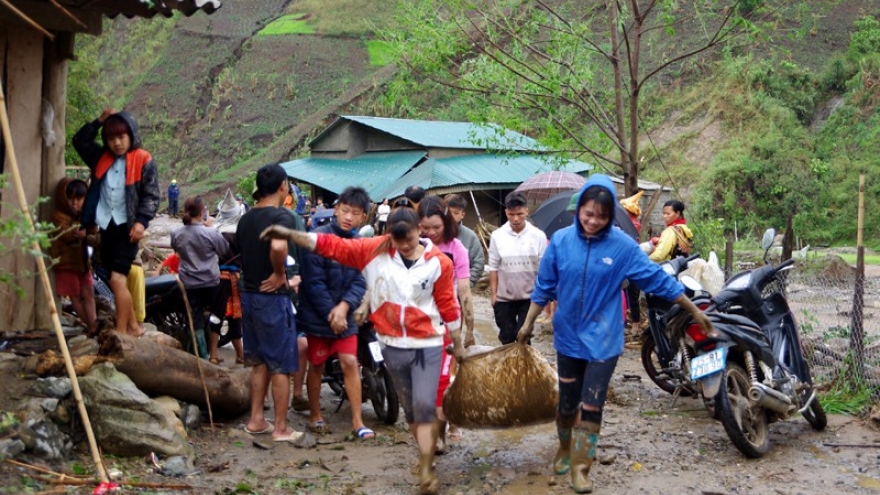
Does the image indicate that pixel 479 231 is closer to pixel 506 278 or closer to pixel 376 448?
pixel 506 278

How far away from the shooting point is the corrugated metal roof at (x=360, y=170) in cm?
2647

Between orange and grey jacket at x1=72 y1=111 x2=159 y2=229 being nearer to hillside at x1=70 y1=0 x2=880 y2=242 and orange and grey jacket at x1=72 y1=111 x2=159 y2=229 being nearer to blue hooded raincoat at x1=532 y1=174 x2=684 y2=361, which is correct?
blue hooded raincoat at x1=532 y1=174 x2=684 y2=361

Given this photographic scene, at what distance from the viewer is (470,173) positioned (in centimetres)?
2598

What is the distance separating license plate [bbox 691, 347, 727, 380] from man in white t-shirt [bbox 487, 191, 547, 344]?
1891mm

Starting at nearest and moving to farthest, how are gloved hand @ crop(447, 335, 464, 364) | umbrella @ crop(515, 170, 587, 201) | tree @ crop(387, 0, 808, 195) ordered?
gloved hand @ crop(447, 335, 464, 364)
tree @ crop(387, 0, 808, 195)
umbrella @ crop(515, 170, 587, 201)

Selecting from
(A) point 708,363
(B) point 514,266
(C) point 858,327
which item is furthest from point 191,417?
(C) point 858,327

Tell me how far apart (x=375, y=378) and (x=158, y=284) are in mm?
2595

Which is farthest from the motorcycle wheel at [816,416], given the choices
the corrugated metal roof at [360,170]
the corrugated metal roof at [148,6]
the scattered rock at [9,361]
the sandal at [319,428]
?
the corrugated metal roof at [360,170]

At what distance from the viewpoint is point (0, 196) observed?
6.32 metres

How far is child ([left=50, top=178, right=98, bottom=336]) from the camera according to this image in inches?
265

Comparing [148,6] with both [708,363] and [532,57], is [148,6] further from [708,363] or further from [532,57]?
[532,57]

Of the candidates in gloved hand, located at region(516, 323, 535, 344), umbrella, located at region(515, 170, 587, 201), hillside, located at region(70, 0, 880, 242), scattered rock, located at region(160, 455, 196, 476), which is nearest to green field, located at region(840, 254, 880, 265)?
hillside, located at region(70, 0, 880, 242)

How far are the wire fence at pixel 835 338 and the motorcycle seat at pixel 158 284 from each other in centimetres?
587

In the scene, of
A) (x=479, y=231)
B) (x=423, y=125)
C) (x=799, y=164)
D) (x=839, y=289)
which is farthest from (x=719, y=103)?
(x=839, y=289)
